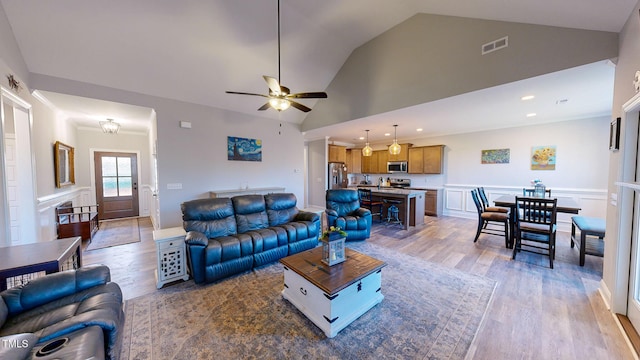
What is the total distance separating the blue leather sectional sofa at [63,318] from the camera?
3.44 feet

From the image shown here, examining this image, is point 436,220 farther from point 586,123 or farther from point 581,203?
point 586,123

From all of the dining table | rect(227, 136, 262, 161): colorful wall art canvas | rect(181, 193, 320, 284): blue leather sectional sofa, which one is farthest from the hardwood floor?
rect(227, 136, 262, 161): colorful wall art canvas

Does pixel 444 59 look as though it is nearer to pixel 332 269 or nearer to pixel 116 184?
pixel 332 269

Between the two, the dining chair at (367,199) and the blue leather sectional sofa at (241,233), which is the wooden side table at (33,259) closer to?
the blue leather sectional sofa at (241,233)

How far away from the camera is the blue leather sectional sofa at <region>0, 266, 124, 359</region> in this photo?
105cm

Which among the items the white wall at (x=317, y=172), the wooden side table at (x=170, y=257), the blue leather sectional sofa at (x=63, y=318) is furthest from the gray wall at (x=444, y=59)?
the blue leather sectional sofa at (x=63, y=318)

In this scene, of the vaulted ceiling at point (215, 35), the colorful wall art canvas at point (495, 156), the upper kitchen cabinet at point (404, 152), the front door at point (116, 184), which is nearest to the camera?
the vaulted ceiling at point (215, 35)

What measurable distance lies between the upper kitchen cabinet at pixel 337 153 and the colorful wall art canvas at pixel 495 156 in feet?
13.3

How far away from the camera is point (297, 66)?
438 centimetres

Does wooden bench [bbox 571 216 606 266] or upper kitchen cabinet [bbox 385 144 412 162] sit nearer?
wooden bench [bbox 571 216 606 266]

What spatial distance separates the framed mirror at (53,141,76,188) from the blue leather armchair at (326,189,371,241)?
5.23 m

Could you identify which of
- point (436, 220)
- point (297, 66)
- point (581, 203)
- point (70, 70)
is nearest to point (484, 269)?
point (436, 220)

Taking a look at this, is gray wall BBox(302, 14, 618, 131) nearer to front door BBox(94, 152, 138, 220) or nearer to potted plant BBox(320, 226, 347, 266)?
potted plant BBox(320, 226, 347, 266)

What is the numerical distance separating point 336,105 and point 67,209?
599cm
